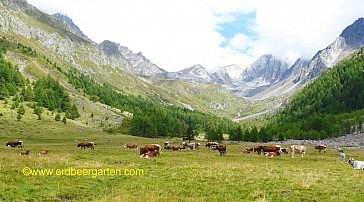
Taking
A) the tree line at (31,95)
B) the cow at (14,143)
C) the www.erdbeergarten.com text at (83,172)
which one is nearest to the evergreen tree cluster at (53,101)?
the tree line at (31,95)

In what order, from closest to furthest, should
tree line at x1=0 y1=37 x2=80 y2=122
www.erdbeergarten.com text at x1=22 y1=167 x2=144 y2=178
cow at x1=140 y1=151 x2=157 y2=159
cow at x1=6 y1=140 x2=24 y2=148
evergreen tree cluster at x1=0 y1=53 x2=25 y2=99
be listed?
1. www.erdbeergarten.com text at x1=22 y1=167 x2=144 y2=178
2. cow at x1=140 y1=151 x2=157 y2=159
3. cow at x1=6 y1=140 x2=24 y2=148
4. evergreen tree cluster at x1=0 y1=53 x2=25 y2=99
5. tree line at x1=0 y1=37 x2=80 y2=122

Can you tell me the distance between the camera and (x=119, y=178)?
2872 centimetres

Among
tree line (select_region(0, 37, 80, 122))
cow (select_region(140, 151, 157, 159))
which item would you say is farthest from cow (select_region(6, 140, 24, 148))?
tree line (select_region(0, 37, 80, 122))

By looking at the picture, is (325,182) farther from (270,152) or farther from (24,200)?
(270,152)

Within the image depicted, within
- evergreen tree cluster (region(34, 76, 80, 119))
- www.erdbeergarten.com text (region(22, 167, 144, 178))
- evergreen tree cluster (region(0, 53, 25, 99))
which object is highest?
evergreen tree cluster (region(0, 53, 25, 99))

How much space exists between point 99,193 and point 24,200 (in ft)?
16.2

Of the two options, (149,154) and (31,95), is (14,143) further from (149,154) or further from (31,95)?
(31,95)

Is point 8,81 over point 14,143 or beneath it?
over

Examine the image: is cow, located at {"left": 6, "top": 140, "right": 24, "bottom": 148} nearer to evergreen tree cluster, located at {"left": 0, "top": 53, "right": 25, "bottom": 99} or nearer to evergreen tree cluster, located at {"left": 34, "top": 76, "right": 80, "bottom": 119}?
evergreen tree cluster, located at {"left": 0, "top": 53, "right": 25, "bottom": 99}

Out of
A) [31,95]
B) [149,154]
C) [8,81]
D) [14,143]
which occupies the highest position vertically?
[8,81]

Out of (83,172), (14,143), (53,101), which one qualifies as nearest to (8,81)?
(53,101)

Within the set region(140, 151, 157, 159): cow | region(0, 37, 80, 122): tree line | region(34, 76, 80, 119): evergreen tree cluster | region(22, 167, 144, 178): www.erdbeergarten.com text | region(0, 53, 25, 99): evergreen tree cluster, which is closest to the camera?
region(22, 167, 144, 178): www.erdbeergarten.com text

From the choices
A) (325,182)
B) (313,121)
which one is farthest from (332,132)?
(325,182)

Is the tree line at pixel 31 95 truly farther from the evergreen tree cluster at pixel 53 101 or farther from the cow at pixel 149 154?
the cow at pixel 149 154
